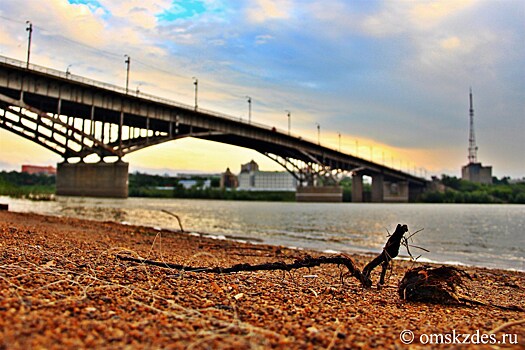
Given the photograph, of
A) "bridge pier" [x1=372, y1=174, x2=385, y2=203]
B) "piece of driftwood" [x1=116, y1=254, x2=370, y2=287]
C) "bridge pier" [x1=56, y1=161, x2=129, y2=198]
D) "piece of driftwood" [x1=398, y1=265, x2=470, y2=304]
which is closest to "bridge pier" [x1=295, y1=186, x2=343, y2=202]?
"bridge pier" [x1=372, y1=174, x2=385, y2=203]

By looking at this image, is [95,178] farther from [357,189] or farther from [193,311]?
[357,189]

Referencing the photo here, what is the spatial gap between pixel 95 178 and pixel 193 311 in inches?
1799

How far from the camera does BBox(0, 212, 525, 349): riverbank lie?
2.96 metres

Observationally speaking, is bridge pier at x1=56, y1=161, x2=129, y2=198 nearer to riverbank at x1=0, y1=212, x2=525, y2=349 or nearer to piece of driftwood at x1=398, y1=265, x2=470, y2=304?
riverbank at x1=0, y1=212, x2=525, y2=349

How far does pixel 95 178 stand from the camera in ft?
150

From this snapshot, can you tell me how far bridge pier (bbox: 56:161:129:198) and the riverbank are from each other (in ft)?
131

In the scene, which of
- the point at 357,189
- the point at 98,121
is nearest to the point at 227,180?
the point at 357,189

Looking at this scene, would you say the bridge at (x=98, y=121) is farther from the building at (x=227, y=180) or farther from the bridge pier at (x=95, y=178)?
the building at (x=227, y=180)

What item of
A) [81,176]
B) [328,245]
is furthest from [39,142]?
[328,245]

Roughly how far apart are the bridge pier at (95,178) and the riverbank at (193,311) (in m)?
39.8

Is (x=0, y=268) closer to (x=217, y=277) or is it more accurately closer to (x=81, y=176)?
(x=217, y=277)

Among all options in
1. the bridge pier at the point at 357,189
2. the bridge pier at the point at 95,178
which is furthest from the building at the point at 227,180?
the bridge pier at the point at 95,178

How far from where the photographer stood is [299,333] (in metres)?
3.42

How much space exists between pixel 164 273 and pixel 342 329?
2.84 metres
